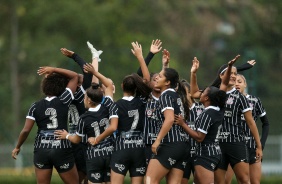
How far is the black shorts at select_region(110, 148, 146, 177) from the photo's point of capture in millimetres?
14594

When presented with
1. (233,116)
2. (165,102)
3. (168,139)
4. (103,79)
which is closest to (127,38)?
(233,116)

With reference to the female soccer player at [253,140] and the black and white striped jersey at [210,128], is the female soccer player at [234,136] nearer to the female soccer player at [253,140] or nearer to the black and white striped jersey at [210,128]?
the female soccer player at [253,140]

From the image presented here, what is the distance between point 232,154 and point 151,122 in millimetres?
1454

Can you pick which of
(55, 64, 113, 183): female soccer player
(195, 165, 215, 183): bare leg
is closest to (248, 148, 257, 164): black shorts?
(195, 165, 215, 183): bare leg

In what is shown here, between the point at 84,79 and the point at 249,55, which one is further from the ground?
the point at 249,55

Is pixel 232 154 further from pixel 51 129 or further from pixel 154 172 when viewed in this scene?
pixel 51 129

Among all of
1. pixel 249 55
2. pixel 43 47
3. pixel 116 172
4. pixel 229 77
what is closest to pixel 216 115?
pixel 229 77

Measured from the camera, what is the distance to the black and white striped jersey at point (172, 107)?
46.7 feet

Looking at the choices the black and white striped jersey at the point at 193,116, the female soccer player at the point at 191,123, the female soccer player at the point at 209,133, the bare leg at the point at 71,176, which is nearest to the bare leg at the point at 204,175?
the female soccer player at the point at 209,133

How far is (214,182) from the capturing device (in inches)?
599

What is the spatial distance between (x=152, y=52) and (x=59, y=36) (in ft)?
87.3

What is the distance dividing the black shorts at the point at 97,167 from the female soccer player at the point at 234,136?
5.70 feet

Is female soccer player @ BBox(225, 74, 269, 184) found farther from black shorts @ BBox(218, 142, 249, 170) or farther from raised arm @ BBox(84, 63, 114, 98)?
raised arm @ BBox(84, 63, 114, 98)

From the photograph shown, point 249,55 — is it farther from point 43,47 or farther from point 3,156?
point 43,47
